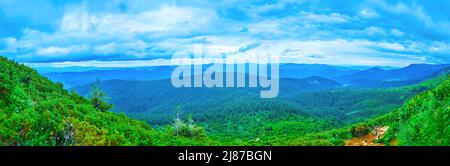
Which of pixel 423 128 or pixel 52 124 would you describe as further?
pixel 52 124

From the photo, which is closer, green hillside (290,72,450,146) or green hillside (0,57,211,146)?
green hillside (290,72,450,146)

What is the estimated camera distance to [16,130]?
13852mm

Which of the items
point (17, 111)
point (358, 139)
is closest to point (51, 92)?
point (17, 111)

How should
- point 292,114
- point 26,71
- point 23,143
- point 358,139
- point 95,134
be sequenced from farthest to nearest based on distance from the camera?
point 292,114 → point 26,71 → point 358,139 → point 95,134 → point 23,143

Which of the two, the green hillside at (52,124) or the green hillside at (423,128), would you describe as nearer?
the green hillside at (423,128)

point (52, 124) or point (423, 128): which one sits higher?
point (52, 124)

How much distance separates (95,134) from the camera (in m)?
15.5
